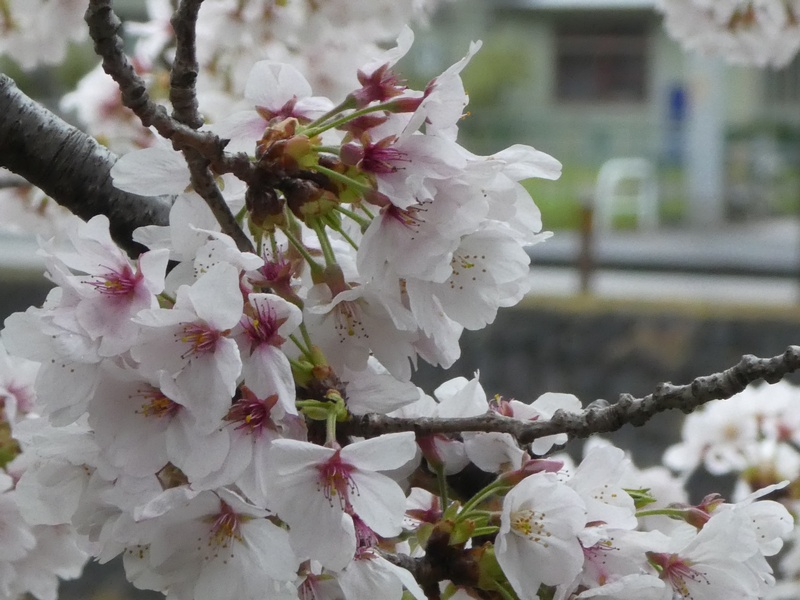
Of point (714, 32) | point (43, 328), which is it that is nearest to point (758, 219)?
point (714, 32)

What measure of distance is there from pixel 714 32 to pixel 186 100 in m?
1.21

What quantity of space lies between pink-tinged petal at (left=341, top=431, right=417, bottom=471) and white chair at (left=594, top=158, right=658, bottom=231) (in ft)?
28.4

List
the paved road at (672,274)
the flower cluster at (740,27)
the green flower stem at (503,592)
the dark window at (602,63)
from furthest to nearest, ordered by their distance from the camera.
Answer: the dark window at (602,63)
the paved road at (672,274)
the flower cluster at (740,27)
the green flower stem at (503,592)

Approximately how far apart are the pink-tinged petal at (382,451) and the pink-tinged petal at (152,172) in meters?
0.20

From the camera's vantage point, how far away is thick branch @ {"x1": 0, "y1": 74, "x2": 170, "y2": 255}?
70 cm

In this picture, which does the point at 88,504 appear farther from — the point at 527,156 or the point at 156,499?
the point at 527,156

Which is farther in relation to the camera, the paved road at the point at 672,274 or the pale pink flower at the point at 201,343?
the paved road at the point at 672,274

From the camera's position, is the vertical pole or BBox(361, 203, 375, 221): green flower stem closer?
BBox(361, 203, 375, 221): green flower stem

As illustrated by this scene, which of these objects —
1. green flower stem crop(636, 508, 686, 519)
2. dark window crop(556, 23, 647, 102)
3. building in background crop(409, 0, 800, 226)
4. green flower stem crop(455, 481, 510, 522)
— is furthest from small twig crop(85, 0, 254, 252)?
dark window crop(556, 23, 647, 102)

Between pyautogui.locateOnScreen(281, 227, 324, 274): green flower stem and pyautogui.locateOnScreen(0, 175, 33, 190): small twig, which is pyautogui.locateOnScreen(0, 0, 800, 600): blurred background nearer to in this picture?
pyautogui.locateOnScreen(281, 227, 324, 274): green flower stem

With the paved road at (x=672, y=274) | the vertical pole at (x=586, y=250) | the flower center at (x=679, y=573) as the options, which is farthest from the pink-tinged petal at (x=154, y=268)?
the vertical pole at (x=586, y=250)

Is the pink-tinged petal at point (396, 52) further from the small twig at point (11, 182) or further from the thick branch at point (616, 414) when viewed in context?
the small twig at point (11, 182)

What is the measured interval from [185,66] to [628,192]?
10306mm

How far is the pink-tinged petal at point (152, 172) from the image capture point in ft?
2.03
